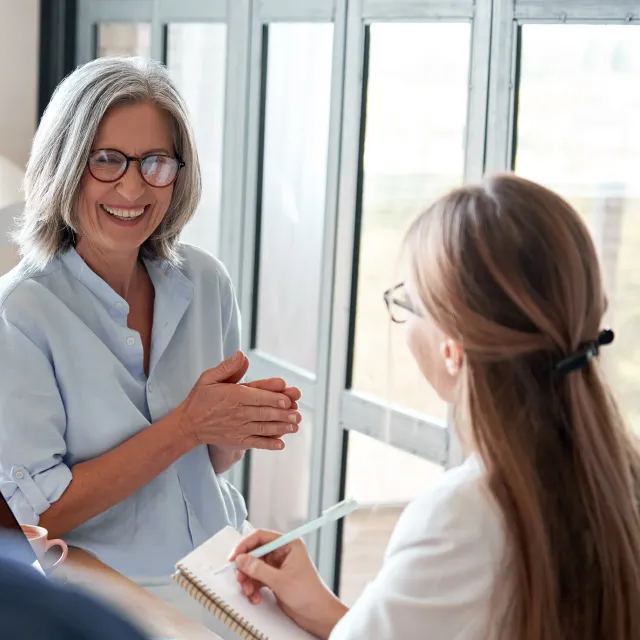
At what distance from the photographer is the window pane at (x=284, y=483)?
2.84 metres

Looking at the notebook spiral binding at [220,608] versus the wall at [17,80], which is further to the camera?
the wall at [17,80]

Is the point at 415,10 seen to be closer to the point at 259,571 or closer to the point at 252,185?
the point at 252,185

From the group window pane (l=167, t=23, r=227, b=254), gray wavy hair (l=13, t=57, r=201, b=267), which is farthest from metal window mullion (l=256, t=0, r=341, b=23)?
gray wavy hair (l=13, t=57, r=201, b=267)

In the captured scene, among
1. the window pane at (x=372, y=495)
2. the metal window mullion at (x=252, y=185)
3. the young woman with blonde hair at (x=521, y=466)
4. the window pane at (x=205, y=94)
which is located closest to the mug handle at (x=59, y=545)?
the young woman with blonde hair at (x=521, y=466)

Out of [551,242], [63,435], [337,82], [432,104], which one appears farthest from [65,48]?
[551,242]

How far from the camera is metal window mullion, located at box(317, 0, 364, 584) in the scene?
7.95ft

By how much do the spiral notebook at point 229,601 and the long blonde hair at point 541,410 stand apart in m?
0.33

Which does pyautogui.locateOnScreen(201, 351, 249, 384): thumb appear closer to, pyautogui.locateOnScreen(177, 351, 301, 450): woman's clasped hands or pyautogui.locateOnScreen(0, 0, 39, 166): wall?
pyautogui.locateOnScreen(177, 351, 301, 450): woman's clasped hands

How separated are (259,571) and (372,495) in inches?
54.0

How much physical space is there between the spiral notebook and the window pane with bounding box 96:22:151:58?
2440 millimetres

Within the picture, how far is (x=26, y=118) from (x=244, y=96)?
1123 mm

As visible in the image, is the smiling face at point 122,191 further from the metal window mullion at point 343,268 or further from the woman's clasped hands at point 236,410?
the metal window mullion at point 343,268

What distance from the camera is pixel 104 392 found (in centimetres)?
160

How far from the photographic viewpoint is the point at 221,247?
9.64 feet
